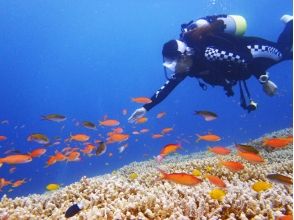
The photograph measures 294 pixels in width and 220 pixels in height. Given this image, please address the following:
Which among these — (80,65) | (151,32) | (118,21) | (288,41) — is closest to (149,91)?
(80,65)

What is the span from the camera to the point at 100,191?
5270 mm

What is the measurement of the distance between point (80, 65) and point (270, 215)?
102 meters

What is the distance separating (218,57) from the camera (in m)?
6.96

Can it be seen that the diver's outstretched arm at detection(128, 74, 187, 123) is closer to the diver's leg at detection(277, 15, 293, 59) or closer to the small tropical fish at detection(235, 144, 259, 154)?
the small tropical fish at detection(235, 144, 259, 154)

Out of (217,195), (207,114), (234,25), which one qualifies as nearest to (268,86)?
Result: (207,114)

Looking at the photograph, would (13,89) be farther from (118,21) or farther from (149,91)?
(149,91)

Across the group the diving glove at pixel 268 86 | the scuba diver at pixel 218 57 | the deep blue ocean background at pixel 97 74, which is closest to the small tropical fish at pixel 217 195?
the scuba diver at pixel 218 57

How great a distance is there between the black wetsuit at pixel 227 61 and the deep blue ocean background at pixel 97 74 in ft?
95.4

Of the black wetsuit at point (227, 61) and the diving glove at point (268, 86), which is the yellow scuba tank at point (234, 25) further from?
the diving glove at point (268, 86)

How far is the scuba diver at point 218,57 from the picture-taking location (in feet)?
22.3

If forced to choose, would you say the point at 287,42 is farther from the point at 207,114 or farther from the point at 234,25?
the point at 207,114

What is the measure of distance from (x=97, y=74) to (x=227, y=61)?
382ft

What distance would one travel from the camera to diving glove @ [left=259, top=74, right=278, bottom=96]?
21.9 ft

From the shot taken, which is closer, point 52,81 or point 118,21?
point 118,21
